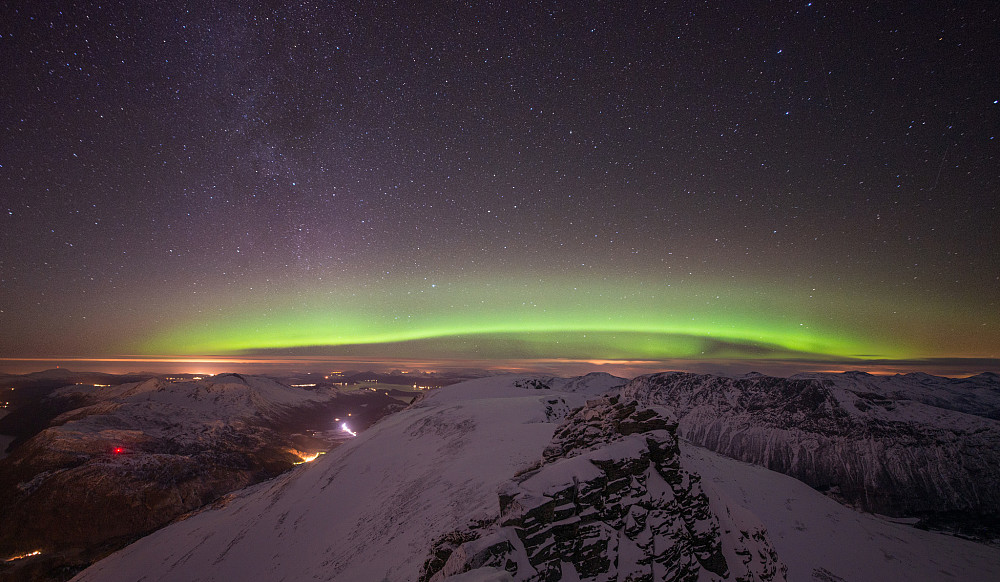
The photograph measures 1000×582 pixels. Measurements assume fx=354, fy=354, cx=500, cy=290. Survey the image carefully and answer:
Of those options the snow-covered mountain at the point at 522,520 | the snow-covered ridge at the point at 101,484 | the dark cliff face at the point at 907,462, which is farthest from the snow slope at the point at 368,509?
the dark cliff face at the point at 907,462

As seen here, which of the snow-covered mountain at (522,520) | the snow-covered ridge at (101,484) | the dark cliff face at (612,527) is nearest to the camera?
the dark cliff face at (612,527)

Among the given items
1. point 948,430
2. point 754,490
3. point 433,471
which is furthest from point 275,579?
point 948,430

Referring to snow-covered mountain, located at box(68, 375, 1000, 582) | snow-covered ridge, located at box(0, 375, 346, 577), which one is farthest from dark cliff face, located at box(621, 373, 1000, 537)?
snow-covered ridge, located at box(0, 375, 346, 577)

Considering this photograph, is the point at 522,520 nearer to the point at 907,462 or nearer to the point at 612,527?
the point at 612,527

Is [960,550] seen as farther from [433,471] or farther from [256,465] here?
[256,465]

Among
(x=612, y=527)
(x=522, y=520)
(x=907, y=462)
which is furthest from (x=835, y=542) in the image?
(x=907, y=462)

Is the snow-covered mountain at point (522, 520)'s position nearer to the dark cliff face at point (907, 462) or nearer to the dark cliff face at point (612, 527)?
the dark cliff face at point (612, 527)

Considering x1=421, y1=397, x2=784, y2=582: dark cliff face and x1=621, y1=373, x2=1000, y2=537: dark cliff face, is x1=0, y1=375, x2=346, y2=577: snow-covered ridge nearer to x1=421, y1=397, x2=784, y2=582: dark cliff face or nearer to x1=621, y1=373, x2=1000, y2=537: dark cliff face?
x1=421, y1=397, x2=784, y2=582: dark cliff face
